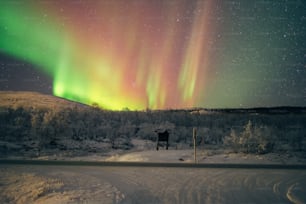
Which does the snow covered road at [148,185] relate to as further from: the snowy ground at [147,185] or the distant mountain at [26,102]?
the distant mountain at [26,102]

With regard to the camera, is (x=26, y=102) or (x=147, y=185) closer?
(x=147, y=185)

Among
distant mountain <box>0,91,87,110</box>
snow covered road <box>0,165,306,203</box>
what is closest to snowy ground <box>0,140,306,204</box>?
snow covered road <box>0,165,306,203</box>

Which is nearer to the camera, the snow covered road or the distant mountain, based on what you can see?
the snow covered road

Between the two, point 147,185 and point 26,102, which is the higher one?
point 26,102

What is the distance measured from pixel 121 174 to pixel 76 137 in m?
18.5

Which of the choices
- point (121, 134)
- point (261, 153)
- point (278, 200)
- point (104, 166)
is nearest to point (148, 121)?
point (121, 134)

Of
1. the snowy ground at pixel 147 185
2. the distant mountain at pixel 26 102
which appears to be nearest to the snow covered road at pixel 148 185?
the snowy ground at pixel 147 185

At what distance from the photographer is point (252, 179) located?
11859mm

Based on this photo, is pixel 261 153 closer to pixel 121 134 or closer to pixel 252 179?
pixel 252 179

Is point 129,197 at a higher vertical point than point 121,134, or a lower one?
lower

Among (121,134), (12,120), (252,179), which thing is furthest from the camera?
(12,120)

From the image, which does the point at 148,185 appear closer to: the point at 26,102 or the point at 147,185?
the point at 147,185

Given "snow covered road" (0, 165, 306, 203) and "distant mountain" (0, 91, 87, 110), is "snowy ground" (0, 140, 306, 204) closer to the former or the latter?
"snow covered road" (0, 165, 306, 203)

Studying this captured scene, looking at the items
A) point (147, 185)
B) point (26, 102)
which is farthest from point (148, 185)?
point (26, 102)
